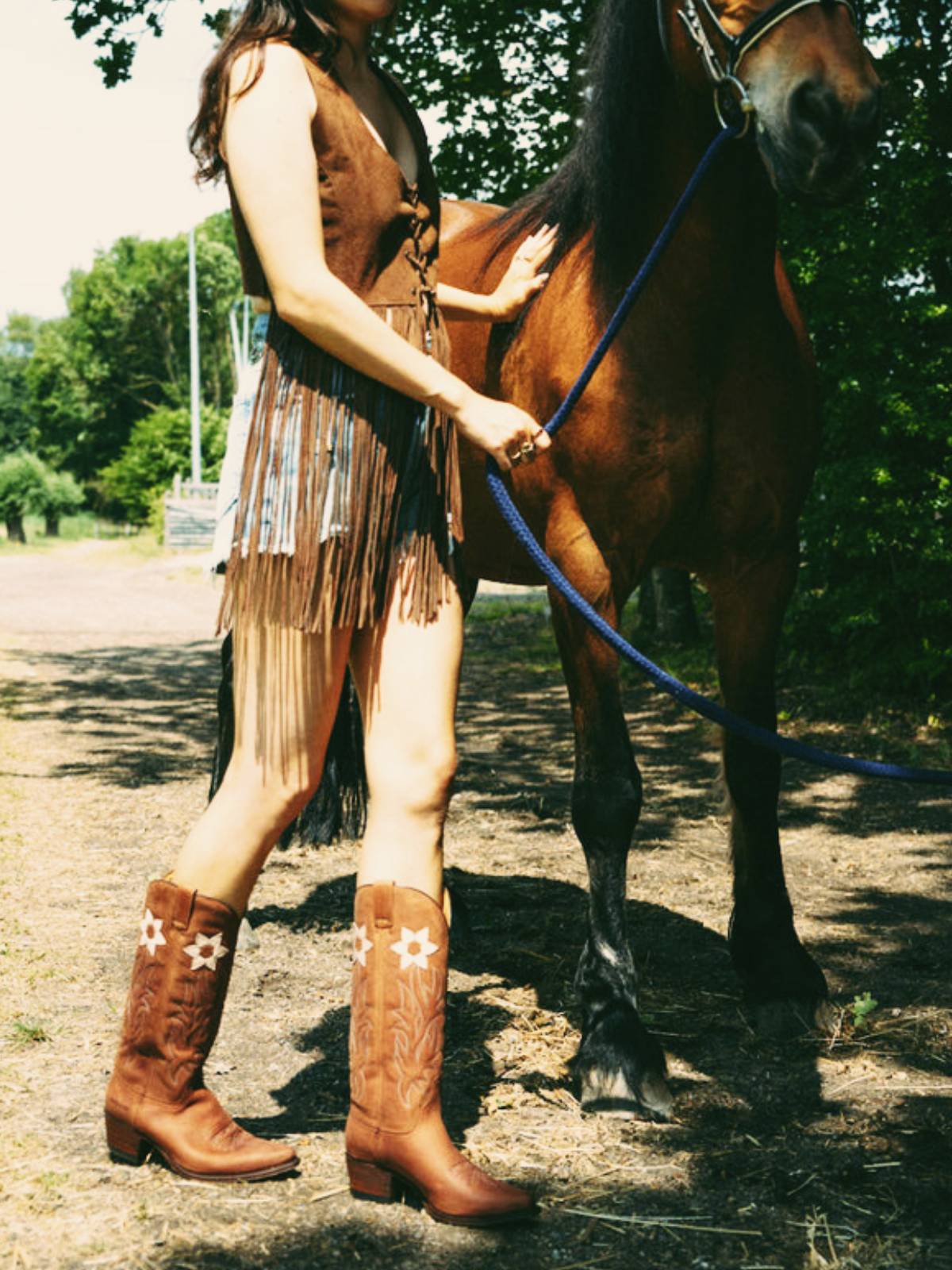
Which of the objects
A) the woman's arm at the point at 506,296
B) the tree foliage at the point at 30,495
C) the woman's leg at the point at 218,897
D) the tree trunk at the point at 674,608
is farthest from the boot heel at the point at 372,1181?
the tree foliage at the point at 30,495

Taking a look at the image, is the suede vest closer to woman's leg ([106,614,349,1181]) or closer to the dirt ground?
woman's leg ([106,614,349,1181])

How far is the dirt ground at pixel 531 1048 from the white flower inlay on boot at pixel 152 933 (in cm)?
43

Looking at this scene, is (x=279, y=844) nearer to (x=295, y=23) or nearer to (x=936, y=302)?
(x=295, y=23)

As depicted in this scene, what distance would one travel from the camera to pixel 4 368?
96500 millimetres

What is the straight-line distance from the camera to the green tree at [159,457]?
5025cm

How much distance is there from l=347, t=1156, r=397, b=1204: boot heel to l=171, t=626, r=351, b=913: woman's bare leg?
51 cm

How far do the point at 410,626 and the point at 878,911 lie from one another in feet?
8.31

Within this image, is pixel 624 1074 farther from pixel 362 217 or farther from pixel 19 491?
pixel 19 491

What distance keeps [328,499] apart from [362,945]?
0.77 metres

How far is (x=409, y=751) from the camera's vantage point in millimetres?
2301

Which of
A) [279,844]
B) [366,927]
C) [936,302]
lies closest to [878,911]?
[279,844]

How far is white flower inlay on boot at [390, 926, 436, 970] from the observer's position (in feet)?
7.48

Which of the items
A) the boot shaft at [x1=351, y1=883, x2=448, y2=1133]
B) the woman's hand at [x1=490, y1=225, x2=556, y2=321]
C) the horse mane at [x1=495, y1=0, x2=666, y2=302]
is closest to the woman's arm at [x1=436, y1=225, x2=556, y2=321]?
the woman's hand at [x1=490, y1=225, x2=556, y2=321]

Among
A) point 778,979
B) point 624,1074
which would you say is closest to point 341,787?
point 778,979
